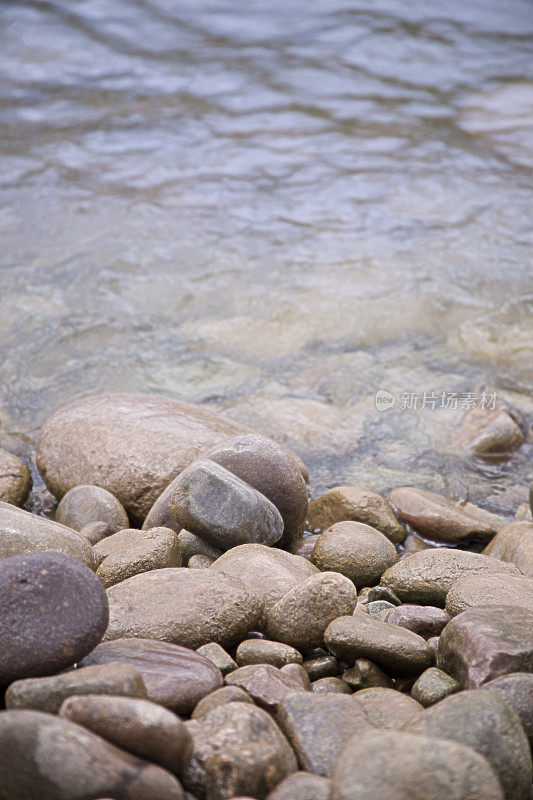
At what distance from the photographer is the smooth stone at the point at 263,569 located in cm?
243

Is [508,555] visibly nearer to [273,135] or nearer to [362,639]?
[362,639]

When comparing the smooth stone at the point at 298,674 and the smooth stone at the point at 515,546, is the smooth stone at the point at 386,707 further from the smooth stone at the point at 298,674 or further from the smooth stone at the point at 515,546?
the smooth stone at the point at 515,546

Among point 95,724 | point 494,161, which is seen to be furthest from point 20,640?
point 494,161

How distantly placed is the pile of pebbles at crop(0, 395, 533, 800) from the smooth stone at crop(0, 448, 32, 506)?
12mm

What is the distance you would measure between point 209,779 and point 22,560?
733 mm

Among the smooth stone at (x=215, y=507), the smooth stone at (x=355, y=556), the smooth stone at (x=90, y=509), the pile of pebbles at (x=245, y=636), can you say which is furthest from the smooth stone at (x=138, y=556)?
the smooth stone at (x=355, y=556)

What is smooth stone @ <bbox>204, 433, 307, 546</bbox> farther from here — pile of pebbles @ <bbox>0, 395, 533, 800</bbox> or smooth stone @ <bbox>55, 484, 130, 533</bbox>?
smooth stone @ <bbox>55, 484, 130, 533</bbox>

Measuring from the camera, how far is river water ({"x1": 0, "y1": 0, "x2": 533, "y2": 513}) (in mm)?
4469

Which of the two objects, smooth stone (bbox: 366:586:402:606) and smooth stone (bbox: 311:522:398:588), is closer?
smooth stone (bbox: 366:586:402:606)

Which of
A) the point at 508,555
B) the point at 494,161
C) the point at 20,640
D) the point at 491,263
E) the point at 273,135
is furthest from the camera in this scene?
the point at 273,135

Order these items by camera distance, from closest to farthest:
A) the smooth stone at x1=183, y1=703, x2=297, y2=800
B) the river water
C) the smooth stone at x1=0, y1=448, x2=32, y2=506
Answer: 1. the smooth stone at x1=183, y1=703, x2=297, y2=800
2. the smooth stone at x1=0, y1=448, x2=32, y2=506
3. the river water

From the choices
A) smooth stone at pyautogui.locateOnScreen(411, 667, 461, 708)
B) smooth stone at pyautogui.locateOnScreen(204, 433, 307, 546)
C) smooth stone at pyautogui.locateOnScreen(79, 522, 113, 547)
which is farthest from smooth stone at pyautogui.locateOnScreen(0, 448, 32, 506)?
smooth stone at pyautogui.locateOnScreen(411, 667, 461, 708)

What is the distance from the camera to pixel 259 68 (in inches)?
398

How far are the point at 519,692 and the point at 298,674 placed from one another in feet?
2.03
